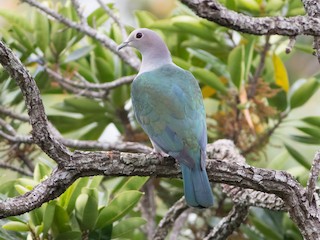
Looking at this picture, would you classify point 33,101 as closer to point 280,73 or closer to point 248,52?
point 248,52

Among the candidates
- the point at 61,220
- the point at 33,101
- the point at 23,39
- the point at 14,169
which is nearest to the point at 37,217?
the point at 61,220

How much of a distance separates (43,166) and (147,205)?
1.10 m

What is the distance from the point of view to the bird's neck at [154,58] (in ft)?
13.3

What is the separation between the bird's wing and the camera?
337cm

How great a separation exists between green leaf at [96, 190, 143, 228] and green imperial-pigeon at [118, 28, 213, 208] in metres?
0.21

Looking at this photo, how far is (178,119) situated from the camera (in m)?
3.51

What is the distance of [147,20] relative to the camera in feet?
16.2

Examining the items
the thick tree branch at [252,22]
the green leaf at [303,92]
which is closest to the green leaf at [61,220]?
the thick tree branch at [252,22]

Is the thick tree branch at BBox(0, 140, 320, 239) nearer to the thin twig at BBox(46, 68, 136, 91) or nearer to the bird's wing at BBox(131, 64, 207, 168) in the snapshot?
the bird's wing at BBox(131, 64, 207, 168)

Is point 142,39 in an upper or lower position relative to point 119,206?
upper

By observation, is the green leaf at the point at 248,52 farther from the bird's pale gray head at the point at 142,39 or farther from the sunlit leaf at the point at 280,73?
the bird's pale gray head at the point at 142,39

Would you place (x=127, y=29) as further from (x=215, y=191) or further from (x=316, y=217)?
(x=316, y=217)

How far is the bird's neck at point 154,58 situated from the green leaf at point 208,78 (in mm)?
156

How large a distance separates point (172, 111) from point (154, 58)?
667 mm
